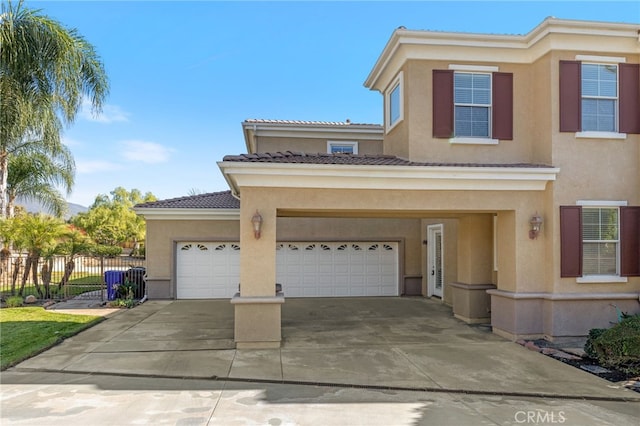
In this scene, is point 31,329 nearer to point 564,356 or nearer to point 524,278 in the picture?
point 524,278

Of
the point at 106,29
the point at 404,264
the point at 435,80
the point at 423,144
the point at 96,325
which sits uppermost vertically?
the point at 106,29

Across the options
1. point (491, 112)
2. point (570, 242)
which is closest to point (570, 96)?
point (491, 112)

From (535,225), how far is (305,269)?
9136 mm

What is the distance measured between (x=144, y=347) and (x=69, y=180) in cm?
1476

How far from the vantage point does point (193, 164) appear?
38.2 metres

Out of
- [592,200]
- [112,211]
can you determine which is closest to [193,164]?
[112,211]

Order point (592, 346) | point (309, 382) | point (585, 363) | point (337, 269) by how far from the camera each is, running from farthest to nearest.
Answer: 1. point (337, 269)
2. point (592, 346)
3. point (585, 363)
4. point (309, 382)

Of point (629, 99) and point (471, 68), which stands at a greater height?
point (471, 68)

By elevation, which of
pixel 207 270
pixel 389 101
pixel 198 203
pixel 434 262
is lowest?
pixel 207 270

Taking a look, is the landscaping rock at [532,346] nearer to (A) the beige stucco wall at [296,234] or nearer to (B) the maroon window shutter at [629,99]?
(B) the maroon window shutter at [629,99]

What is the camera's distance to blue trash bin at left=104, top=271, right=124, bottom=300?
15.6 metres

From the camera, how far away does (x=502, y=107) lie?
34.3 feet

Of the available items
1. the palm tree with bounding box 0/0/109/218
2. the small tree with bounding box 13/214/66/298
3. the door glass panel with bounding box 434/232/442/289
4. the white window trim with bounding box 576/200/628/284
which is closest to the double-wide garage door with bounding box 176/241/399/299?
the door glass panel with bounding box 434/232/442/289

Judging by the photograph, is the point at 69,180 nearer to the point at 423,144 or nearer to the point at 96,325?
the point at 96,325
